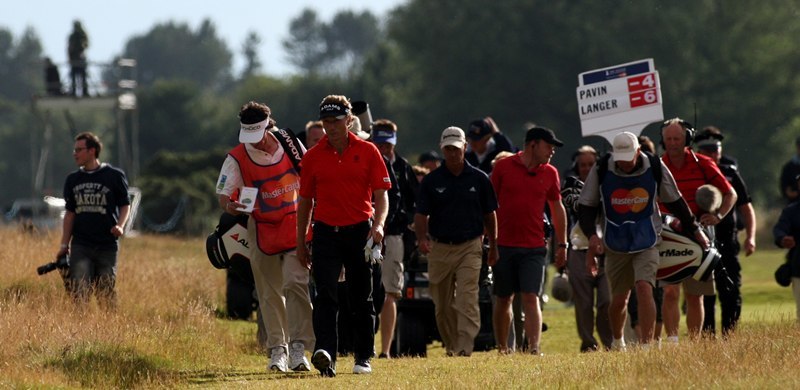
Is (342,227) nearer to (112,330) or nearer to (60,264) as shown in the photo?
(112,330)

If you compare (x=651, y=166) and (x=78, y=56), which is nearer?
(x=651, y=166)

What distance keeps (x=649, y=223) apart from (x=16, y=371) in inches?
203

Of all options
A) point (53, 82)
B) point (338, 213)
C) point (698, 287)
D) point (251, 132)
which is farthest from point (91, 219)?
point (53, 82)

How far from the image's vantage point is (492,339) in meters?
17.1

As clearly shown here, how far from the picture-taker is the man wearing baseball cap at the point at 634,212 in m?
13.6

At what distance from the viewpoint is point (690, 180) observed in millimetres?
14727

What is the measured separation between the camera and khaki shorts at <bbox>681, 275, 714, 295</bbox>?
1464 centimetres

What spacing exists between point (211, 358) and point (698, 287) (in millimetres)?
4216

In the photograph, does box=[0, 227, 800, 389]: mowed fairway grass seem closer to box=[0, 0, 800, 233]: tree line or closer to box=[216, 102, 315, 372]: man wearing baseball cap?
box=[216, 102, 315, 372]: man wearing baseball cap

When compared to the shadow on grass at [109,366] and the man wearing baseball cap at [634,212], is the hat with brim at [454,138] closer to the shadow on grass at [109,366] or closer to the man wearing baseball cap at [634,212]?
the man wearing baseball cap at [634,212]

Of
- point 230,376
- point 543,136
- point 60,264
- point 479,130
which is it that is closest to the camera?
point 230,376

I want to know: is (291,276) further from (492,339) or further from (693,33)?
(693,33)

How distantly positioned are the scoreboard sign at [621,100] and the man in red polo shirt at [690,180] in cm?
200

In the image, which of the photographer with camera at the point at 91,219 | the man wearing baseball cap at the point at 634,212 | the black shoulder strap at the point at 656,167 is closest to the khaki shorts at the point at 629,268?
the man wearing baseball cap at the point at 634,212
